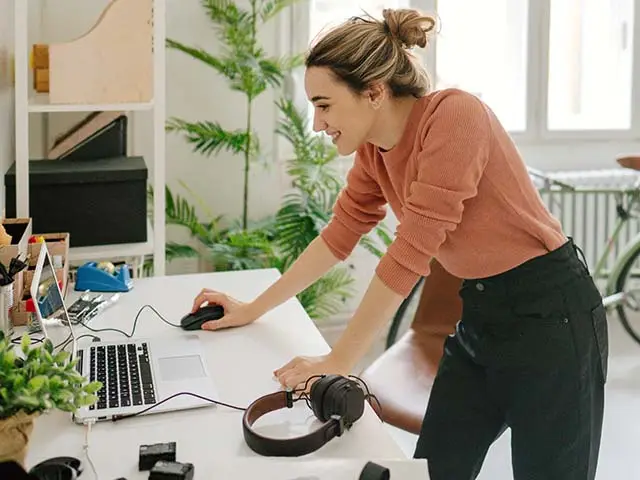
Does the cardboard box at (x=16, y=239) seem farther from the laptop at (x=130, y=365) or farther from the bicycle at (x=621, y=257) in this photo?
the bicycle at (x=621, y=257)

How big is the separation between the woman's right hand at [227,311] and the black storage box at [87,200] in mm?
671

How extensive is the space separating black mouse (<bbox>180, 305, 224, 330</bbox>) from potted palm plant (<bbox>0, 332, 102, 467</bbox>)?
2.17ft

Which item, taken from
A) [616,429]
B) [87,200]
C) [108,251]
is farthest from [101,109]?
[616,429]

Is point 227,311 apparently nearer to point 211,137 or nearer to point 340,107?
point 340,107

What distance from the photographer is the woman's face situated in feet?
4.90

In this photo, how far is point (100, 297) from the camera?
1946mm

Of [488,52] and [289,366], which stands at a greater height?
[488,52]

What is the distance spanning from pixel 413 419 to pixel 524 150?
7.16ft

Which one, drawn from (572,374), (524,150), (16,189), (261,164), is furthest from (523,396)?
(524,150)

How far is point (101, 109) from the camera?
7.68 feet

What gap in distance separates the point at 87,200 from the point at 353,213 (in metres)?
0.90

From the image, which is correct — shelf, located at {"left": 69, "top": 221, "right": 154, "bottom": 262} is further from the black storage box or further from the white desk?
the white desk

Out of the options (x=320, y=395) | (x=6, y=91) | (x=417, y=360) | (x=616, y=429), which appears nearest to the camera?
(x=320, y=395)

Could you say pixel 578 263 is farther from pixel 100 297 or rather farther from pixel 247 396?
pixel 100 297
